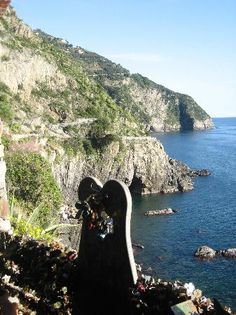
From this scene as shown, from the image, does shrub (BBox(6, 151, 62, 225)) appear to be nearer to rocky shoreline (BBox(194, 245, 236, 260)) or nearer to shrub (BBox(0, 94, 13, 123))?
shrub (BBox(0, 94, 13, 123))

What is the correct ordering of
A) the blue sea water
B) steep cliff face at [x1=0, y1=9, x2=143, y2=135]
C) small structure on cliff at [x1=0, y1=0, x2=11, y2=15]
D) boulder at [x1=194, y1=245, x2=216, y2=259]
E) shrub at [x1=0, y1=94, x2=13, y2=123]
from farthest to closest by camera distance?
1. steep cliff face at [x1=0, y1=9, x2=143, y2=135]
2. shrub at [x1=0, y1=94, x2=13, y2=123]
3. boulder at [x1=194, y1=245, x2=216, y2=259]
4. the blue sea water
5. small structure on cliff at [x1=0, y1=0, x2=11, y2=15]

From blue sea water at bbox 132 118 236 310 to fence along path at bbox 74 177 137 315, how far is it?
2512cm

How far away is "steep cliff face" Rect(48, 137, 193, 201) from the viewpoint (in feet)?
234

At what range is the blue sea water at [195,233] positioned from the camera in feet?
133

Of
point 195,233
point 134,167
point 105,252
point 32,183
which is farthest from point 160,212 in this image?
point 105,252

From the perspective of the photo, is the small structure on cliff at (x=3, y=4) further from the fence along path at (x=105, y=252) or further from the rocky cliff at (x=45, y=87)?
the rocky cliff at (x=45, y=87)

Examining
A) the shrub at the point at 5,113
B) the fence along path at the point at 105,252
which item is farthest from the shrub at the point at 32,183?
the fence along path at the point at 105,252

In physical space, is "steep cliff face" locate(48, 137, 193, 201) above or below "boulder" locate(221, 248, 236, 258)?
above

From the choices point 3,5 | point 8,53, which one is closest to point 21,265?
point 3,5

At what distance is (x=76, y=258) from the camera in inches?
466

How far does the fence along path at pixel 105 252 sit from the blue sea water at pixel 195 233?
25115 mm

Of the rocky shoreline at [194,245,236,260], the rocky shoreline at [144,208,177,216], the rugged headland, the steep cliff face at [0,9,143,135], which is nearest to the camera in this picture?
the rocky shoreline at [194,245,236,260]

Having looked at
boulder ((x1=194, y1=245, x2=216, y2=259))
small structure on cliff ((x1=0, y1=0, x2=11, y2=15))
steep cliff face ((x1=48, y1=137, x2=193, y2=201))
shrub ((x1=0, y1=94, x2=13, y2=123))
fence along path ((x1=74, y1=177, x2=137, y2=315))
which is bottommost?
boulder ((x1=194, y1=245, x2=216, y2=259))

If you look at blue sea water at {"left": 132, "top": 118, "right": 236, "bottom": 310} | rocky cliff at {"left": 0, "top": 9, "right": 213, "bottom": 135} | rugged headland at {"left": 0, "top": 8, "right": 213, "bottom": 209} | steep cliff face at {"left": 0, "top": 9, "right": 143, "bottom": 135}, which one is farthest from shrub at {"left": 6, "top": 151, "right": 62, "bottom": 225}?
steep cliff face at {"left": 0, "top": 9, "right": 143, "bottom": 135}
